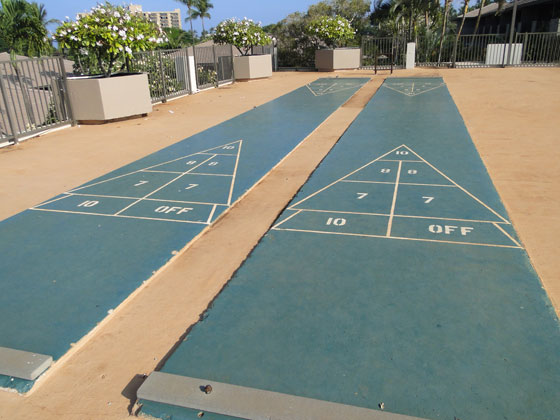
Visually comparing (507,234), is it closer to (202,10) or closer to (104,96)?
(104,96)

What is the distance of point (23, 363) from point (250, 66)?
21989 mm

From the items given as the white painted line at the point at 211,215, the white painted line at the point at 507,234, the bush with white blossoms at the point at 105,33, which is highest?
the bush with white blossoms at the point at 105,33

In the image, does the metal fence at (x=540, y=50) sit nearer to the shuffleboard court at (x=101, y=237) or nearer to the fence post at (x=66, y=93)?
the shuffleboard court at (x=101, y=237)

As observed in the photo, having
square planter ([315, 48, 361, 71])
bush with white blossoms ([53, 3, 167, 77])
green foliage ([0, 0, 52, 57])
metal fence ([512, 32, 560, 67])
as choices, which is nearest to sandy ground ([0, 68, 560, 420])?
bush with white blossoms ([53, 3, 167, 77])

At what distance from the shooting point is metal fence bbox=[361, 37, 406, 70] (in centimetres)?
2852

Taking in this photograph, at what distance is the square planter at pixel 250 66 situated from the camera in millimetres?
23656

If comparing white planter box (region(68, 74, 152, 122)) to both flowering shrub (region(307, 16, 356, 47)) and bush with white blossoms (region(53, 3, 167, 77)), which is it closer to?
bush with white blossoms (region(53, 3, 167, 77))

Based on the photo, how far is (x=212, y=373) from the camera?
338 cm

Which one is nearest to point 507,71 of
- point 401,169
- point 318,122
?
point 318,122

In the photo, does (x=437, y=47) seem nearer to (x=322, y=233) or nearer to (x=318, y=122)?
(x=318, y=122)

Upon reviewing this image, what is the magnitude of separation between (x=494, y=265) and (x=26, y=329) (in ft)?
14.4

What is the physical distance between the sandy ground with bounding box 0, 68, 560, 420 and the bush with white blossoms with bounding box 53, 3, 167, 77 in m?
2.06

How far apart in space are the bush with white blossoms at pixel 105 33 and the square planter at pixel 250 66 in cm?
1095

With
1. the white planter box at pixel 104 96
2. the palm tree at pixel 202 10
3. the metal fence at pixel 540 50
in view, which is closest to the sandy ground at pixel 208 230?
the white planter box at pixel 104 96
